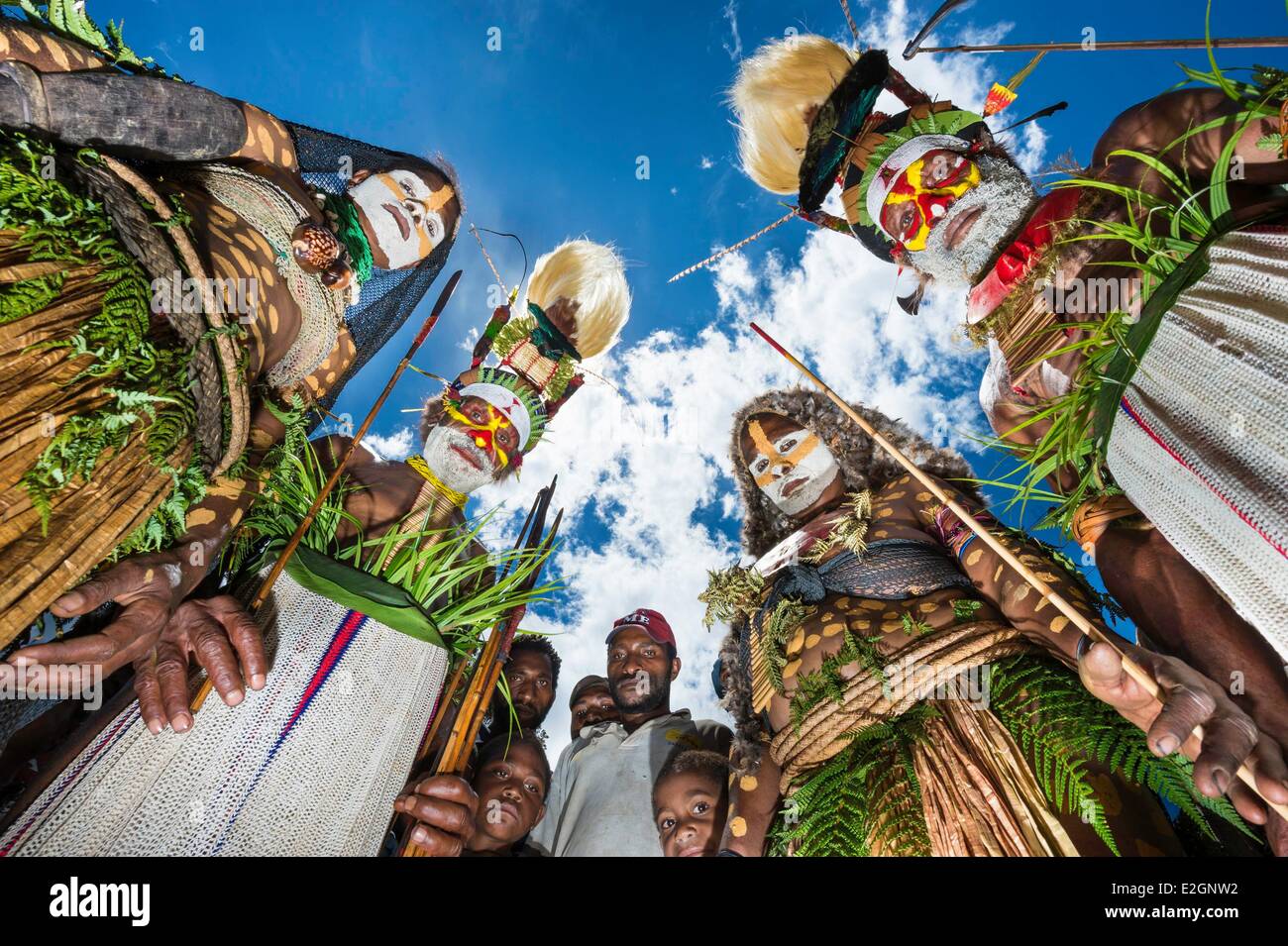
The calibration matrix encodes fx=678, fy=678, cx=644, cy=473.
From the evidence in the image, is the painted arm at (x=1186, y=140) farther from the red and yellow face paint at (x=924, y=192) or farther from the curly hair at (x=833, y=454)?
the curly hair at (x=833, y=454)

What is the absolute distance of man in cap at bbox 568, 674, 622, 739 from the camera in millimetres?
4590

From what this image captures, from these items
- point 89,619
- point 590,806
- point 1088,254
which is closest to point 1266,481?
point 1088,254

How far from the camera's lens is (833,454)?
431 centimetres

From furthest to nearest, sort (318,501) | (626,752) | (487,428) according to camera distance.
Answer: (487,428)
(626,752)
(318,501)

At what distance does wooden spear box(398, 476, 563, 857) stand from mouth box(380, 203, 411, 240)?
1855 mm

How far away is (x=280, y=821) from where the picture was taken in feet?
7.71

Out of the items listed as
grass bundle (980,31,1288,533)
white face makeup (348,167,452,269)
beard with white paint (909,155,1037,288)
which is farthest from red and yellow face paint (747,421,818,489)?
white face makeup (348,167,452,269)

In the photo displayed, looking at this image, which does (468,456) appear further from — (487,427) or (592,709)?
(592,709)

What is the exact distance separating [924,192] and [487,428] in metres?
2.88

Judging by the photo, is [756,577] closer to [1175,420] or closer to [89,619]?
[1175,420]

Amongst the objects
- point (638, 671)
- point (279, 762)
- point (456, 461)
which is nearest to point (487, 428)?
point (456, 461)

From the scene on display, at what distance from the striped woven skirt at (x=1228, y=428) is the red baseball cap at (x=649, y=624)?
3.15 m

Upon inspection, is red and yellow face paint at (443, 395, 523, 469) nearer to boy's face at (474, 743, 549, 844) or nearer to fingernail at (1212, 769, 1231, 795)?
boy's face at (474, 743, 549, 844)
